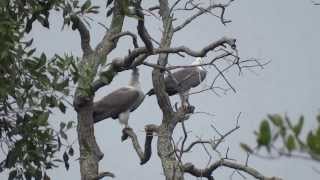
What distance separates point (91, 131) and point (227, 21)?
1724 mm

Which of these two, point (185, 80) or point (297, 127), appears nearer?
point (297, 127)

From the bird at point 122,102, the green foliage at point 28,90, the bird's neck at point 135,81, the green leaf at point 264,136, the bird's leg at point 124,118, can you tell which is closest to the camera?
the green leaf at point 264,136

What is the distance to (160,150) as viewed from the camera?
25.7 ft

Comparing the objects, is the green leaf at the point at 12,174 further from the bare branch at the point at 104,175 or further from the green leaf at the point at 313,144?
the green leaf at the point at 313,144

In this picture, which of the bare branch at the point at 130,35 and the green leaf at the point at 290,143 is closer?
the green leaf at the point at 290,143

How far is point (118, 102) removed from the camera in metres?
10.8

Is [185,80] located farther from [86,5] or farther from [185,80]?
[86,5]

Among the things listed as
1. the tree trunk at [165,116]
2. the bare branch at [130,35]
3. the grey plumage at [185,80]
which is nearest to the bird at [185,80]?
the grey plumage at [185,80]

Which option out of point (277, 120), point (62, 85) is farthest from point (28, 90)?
point (277, 120)

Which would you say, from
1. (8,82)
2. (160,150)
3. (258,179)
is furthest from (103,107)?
(8,82)

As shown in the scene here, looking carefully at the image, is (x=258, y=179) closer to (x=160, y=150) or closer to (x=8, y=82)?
(x=160, y=150)

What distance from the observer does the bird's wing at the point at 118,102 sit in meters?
10.5

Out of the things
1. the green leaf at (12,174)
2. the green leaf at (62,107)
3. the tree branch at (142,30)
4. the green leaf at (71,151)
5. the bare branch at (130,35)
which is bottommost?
the green leaf at (12,174)

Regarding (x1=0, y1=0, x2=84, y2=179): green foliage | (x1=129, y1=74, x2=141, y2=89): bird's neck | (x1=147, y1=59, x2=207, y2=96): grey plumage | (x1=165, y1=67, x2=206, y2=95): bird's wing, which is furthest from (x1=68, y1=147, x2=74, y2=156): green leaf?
(x1=129, y1=74, x2=141, y2=89): bird's neck
